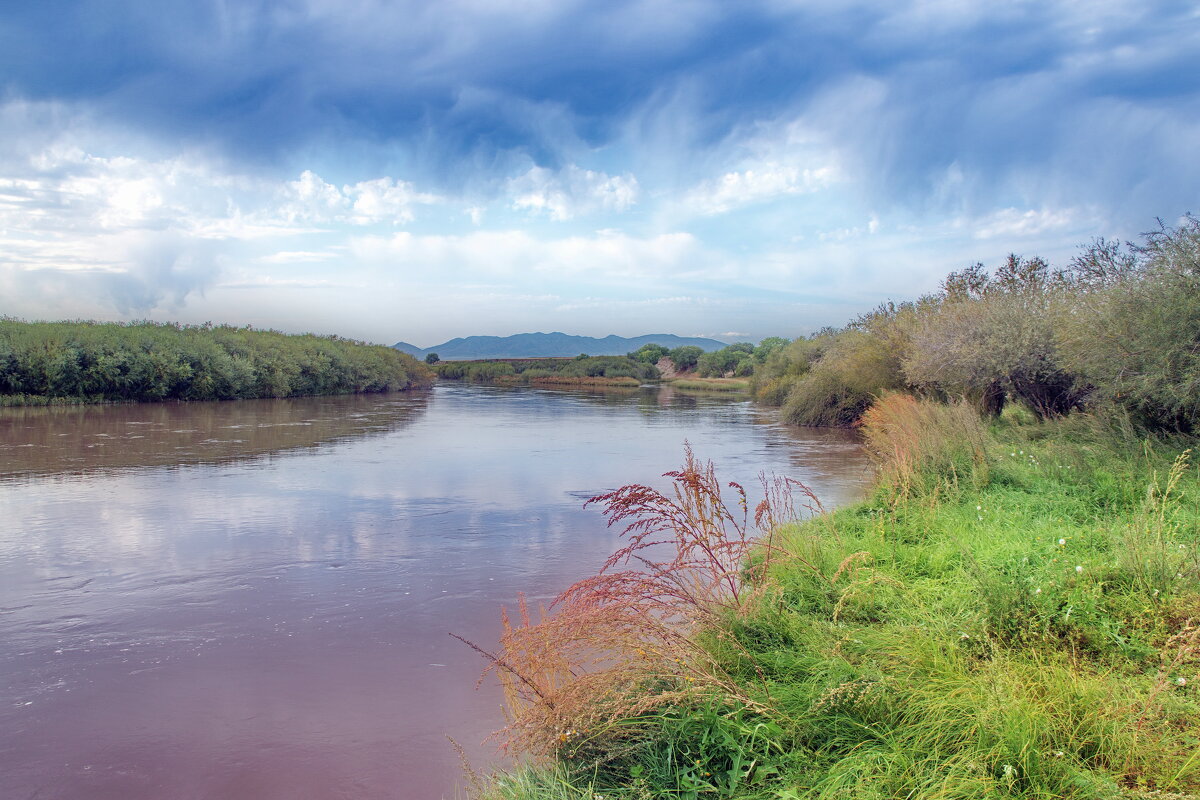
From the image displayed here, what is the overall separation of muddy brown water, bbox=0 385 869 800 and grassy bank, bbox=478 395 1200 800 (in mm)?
1123

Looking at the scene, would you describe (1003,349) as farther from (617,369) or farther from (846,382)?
(617,369)

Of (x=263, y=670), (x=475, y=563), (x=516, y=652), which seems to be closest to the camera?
(x=516, y=652)

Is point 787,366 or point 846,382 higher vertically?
point 787,366

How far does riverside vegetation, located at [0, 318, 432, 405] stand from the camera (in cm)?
3022

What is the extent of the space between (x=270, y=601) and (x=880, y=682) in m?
5.73

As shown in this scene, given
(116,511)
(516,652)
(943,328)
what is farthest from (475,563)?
(943,328)

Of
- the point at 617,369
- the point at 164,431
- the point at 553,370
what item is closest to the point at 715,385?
the point at 617,369

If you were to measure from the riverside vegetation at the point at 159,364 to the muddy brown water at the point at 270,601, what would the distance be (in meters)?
16.1

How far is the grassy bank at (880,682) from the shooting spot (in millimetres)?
3111

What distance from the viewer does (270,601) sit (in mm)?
6980

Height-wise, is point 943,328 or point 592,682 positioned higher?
point 943,328

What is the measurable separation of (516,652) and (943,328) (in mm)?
17066

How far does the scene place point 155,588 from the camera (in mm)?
7293

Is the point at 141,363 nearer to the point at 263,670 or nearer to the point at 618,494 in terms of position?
the point at 263,670
